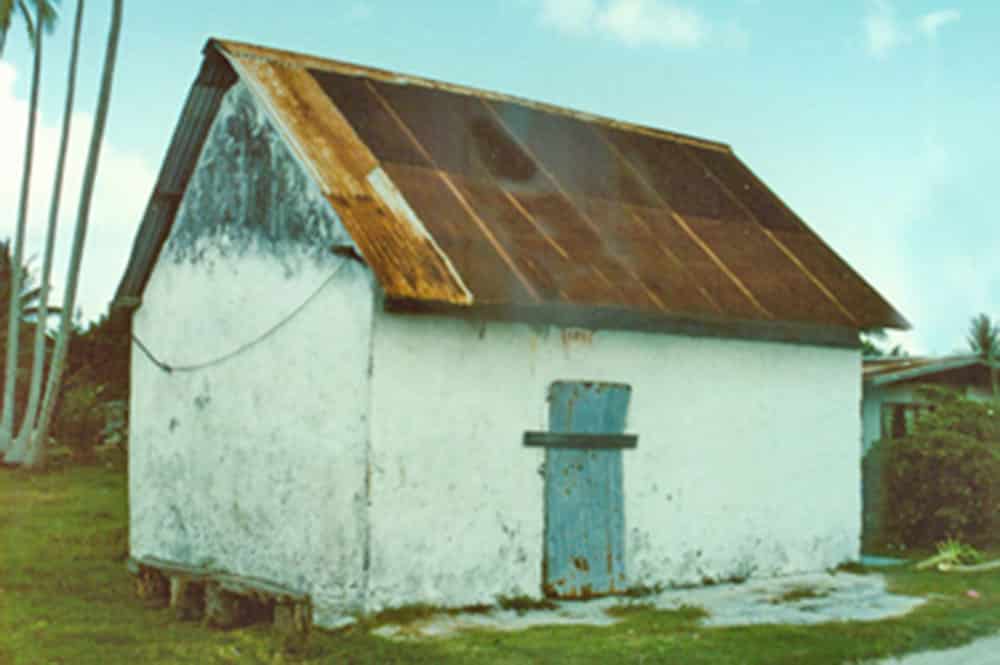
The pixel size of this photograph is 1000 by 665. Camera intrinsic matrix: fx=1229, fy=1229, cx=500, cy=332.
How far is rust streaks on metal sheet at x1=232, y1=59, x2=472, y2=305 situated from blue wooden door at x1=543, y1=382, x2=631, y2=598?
6.58ft

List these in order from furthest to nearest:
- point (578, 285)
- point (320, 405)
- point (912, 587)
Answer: point (912, 587), point (578, 285), point (320, 405)

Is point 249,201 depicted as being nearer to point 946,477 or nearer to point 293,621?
point 293,621

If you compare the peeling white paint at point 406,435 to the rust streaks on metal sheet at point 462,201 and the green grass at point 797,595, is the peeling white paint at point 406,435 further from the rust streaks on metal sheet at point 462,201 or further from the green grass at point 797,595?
the green grass at point 797,595

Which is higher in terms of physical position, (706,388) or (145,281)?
(145,281)

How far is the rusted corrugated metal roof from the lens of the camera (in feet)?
38.0

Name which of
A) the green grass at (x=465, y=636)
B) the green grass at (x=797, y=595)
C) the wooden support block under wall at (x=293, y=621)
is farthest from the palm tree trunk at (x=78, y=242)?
the green grass at (x=797, y=595)

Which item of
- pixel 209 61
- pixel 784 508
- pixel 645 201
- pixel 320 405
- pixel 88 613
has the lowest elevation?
pixel 88 613

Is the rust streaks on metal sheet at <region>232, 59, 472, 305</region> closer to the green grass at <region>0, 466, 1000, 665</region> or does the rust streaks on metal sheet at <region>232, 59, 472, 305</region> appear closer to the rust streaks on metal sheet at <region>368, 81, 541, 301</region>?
the rust streaks on metal sheet at <region>368, 81, 541, 301</region>

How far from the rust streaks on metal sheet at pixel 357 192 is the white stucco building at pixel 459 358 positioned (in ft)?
0.10

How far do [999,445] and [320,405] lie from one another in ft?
33.7

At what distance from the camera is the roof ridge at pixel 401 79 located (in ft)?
43.3

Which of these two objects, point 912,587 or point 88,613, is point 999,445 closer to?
point 912,587

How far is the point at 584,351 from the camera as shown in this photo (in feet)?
40.9

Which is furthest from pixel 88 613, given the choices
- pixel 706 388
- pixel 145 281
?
pixel 706 388
